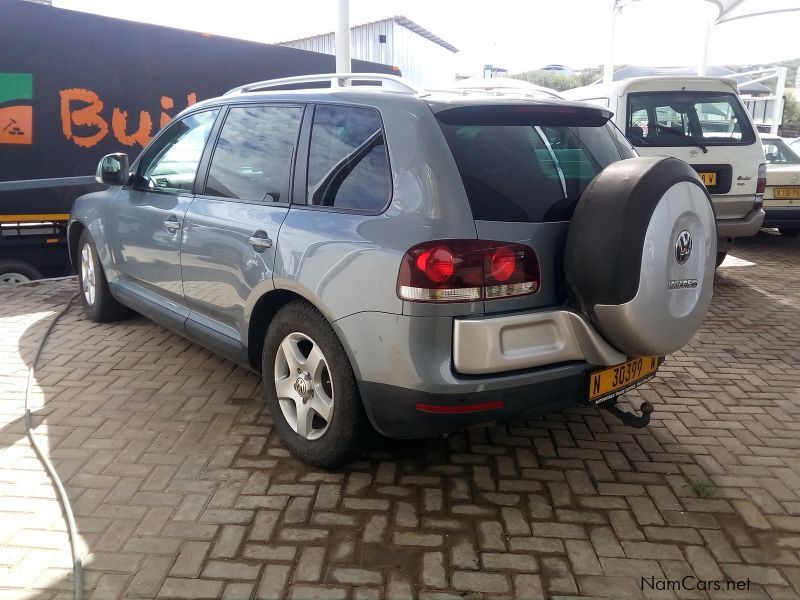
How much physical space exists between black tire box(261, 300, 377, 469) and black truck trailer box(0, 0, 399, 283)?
13.1 feet

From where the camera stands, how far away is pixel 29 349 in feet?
16.3

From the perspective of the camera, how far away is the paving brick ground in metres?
2.55

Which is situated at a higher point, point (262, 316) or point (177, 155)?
point (177, 155)

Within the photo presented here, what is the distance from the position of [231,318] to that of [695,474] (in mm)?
2471

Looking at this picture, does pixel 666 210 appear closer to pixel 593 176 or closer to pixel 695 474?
pixel 593 176

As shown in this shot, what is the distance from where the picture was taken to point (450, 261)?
2656mm

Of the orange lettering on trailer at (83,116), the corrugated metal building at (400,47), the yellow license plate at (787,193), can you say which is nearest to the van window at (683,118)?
the yellow license plate at (787,193)

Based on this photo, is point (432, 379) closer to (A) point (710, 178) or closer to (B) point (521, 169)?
(B) point (521, 169)

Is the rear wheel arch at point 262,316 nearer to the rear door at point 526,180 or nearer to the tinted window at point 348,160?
the tinted window at point 348,160

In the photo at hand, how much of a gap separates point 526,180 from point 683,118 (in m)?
5.13

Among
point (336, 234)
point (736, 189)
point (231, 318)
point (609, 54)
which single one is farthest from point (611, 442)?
point (609, 54)

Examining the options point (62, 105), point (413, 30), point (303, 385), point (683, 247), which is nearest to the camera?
point (683, 247)

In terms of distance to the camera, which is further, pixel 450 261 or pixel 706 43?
pixel 706 43

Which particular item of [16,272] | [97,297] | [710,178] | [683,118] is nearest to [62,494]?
[97,297]
